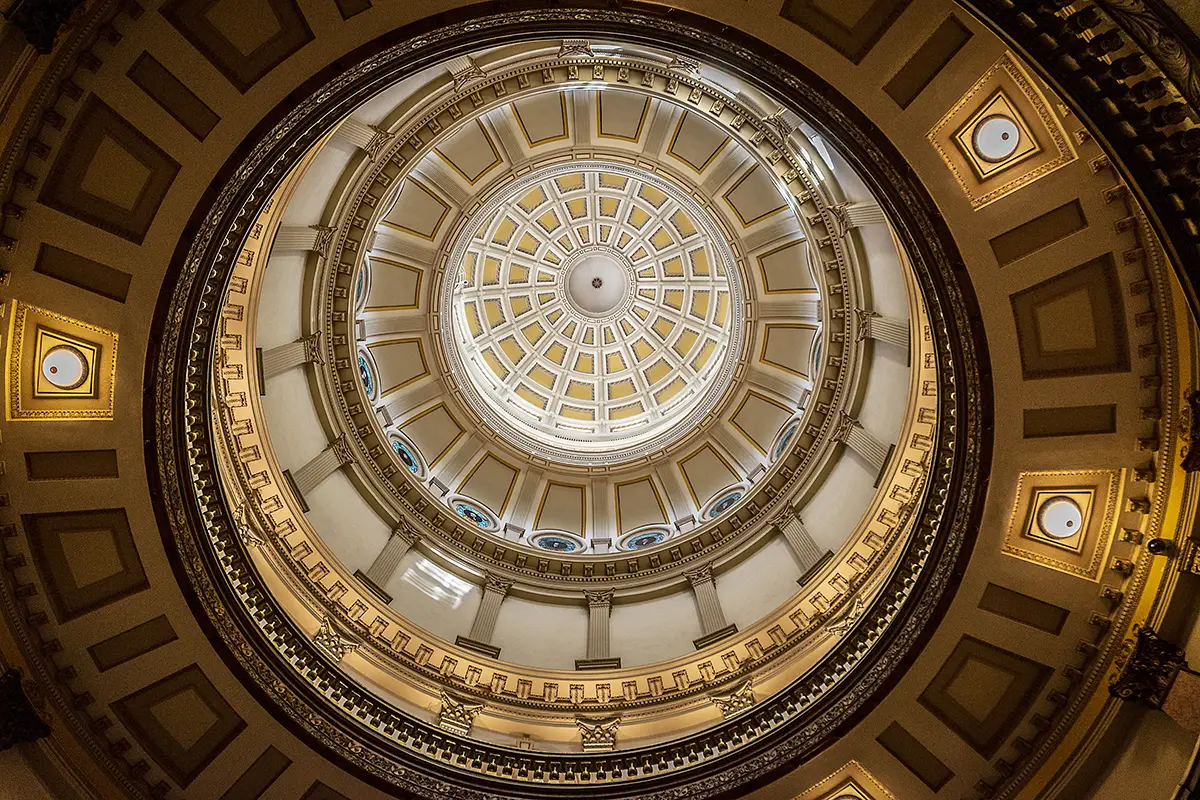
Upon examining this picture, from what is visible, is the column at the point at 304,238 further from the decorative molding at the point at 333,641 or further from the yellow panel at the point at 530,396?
the yellow panel at the point at 530,396

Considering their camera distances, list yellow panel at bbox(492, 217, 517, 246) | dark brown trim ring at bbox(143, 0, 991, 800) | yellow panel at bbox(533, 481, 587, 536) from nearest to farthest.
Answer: dark brown trim ring at bbox(143, 0, 991, 800) < yellow panel at bbox(533, 481, 587, 536) < yellow panel at bbox(492, 217, 517, 246)

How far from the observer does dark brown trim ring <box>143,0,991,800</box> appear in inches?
448

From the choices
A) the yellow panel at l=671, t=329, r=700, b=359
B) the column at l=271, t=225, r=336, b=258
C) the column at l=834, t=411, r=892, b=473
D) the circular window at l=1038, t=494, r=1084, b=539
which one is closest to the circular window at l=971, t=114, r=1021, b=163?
the circular window at l=1038, t=494, r=1084, b=539

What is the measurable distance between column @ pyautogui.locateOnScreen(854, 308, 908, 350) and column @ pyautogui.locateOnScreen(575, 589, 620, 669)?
1064 cm

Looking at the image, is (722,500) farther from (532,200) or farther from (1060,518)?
(532,200)

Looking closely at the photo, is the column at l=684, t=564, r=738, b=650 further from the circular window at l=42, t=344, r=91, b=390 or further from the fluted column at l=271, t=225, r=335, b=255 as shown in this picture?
the circular window at l=42, t=344, r=91, b=390

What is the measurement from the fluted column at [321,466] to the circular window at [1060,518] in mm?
16748

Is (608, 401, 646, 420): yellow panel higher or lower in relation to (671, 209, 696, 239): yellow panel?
lower

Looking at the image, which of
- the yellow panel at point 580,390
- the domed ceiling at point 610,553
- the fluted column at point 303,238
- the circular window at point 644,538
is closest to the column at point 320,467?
the domed ceiling at point 610,553

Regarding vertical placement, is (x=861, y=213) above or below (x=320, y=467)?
above

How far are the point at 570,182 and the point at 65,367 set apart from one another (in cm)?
2049

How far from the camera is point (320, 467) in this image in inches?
752

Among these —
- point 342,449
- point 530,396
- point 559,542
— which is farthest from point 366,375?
point 530,396

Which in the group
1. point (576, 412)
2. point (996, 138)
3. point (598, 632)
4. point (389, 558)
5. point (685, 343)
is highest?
point (685, 343)
